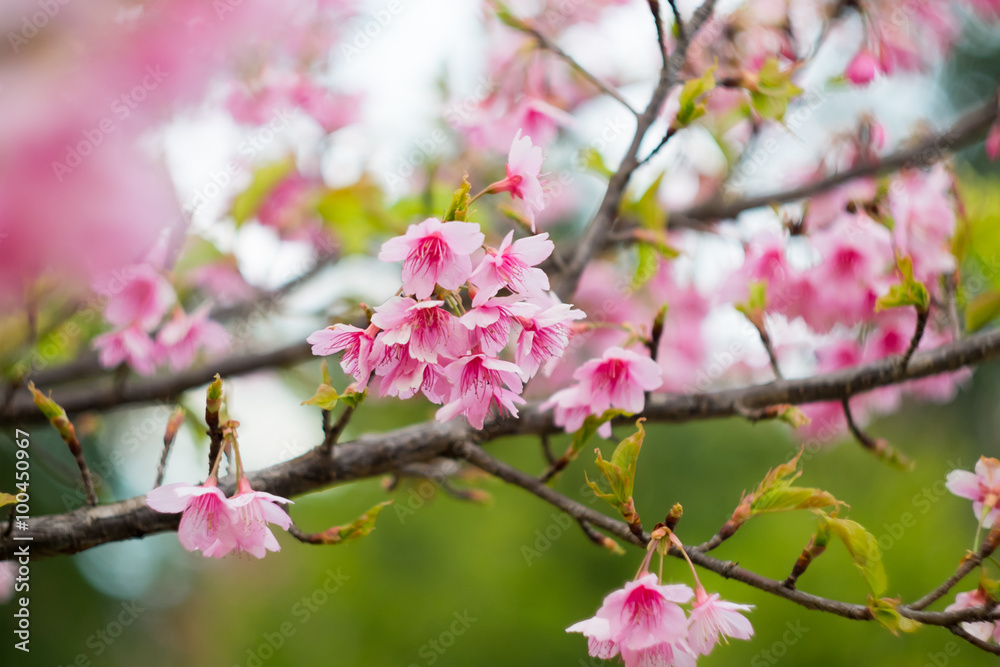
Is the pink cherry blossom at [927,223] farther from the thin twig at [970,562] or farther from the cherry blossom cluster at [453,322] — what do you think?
the cherry blossom cluster at [453,322]

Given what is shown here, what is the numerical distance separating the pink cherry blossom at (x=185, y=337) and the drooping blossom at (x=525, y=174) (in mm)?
1038

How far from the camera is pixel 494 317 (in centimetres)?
69

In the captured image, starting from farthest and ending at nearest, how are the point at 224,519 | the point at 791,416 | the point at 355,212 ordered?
the point at 355,212, the point at 791,416, the point at 224,519

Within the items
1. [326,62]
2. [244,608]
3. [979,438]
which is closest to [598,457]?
[326,62]

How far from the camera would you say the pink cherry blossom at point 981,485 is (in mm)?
901

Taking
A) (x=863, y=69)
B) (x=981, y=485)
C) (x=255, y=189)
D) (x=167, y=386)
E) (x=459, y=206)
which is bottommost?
(x=167, y=386)

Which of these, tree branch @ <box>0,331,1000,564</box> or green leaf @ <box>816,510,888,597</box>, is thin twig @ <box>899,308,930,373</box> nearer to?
tree branch @ <box>0,331,1000,564</box>

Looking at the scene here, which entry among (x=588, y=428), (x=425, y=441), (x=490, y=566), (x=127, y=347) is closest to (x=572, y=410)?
(x=588, y=428)

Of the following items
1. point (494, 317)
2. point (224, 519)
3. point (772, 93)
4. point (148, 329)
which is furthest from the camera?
point (148, 329)

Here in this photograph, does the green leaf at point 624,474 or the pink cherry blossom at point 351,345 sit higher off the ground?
the pink cherry blossom at point 351,345

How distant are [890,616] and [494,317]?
558 millimetres

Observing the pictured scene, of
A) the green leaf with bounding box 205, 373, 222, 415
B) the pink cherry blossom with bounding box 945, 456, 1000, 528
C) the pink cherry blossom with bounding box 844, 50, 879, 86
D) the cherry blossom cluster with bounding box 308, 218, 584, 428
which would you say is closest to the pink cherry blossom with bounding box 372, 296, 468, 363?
the cherry blossom cluster with bounding box 308, 218, 584, 428

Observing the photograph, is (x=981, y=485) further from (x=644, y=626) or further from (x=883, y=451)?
(x=644, y=626)

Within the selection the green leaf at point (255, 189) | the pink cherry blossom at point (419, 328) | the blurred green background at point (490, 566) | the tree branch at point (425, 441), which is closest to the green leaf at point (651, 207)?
the tree branch at point (425, 441)
